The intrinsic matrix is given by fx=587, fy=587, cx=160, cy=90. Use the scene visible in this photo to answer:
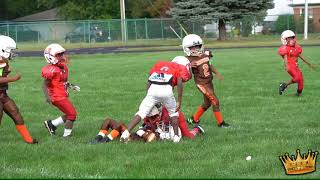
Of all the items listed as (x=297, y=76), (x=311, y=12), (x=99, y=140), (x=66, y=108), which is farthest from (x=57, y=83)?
(x=311, y=12)

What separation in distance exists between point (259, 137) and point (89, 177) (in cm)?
363

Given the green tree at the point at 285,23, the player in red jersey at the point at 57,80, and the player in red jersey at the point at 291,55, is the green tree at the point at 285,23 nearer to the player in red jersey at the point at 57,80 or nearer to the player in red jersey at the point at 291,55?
the player in red jersey at the point at 291,55

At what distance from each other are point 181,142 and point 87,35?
49855 mm

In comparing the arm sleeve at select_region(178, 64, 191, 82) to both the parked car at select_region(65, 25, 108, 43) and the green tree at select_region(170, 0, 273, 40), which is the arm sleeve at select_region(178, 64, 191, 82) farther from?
the parked car at select_region(65, 25, 108, 43)

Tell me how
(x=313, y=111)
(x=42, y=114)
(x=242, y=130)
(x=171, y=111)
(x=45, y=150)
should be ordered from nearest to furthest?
(x=45, y=150) < (x=171, y=111) < (x=242, y=130) < (x=313, y=111) < (x=42, y=114)

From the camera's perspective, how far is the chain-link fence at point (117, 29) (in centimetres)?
5822

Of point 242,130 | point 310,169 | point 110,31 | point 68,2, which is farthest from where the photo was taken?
point 68,2

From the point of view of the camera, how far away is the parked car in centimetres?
5809

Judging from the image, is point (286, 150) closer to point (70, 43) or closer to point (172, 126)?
point (172, 126)

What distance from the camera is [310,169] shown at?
6777 millimetres

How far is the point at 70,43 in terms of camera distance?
58.7 metres

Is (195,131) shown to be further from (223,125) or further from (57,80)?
(57,80)

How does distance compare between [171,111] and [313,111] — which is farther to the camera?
[313,111]

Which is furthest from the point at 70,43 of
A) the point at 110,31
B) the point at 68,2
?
the point at 68,2
